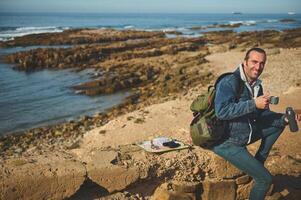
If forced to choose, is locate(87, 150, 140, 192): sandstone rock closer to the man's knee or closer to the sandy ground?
the man's knee

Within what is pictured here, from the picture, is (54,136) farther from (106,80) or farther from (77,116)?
(106,80)

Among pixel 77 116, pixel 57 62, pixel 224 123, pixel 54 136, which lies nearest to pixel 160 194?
pixel 224 123

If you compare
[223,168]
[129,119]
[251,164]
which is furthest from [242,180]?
[129,119]

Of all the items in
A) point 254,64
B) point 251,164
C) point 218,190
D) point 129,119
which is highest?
point 254,64

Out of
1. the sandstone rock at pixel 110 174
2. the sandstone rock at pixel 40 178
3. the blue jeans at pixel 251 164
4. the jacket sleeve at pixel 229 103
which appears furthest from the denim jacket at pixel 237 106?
the sandstone rock at pixel 40 178

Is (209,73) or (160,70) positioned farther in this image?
(160,70)

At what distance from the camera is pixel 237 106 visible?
3939 millimetres

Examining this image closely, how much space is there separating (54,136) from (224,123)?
29.3ft

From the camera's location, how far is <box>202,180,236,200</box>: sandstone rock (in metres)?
5.07

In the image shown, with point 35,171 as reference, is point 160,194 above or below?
below

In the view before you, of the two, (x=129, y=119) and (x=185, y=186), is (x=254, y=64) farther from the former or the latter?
(x=129, y=119)

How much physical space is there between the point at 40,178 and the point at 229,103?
2520 millimetres

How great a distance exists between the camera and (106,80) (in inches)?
792

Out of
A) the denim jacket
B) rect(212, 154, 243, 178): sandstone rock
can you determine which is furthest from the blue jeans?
rect(212, 154, 243, 178): sandstone rock
